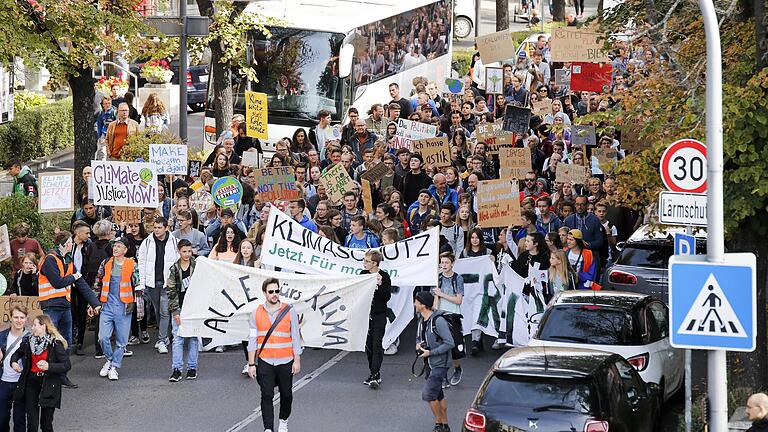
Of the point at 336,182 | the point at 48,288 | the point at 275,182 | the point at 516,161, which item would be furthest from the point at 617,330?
the point at 275,182

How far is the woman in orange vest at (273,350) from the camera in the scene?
13.3 meters

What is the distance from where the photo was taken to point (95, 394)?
1531cm

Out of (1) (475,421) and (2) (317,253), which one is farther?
(2) (317,253)

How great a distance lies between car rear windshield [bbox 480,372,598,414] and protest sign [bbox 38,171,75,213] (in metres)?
9.75

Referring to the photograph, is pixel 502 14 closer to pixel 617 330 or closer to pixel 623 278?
pixel 623 278

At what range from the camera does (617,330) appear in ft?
Answer: 45.1

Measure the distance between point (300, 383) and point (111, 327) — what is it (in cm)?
240

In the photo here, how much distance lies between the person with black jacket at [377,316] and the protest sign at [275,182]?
534 cm

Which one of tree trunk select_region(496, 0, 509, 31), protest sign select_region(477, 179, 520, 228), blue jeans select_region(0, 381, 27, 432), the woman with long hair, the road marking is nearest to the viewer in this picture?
the woman with long hair

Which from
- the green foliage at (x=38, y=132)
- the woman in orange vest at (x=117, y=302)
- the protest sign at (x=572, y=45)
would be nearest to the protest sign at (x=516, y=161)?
the protest sign at (x=572, y=45)

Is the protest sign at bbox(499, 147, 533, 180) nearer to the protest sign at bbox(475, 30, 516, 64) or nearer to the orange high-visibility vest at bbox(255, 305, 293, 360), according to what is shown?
the orange high-visibility vest at bbox(255, 305, 293, 360)

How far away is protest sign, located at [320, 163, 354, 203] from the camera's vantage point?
20453 mm

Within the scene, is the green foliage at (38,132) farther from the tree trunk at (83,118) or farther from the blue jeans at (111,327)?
the blue jeans at (111,327)

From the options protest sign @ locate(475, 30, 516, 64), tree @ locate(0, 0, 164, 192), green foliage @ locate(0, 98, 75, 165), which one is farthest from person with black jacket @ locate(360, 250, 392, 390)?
green foliage @ locate(0, 98, 75, 165)
